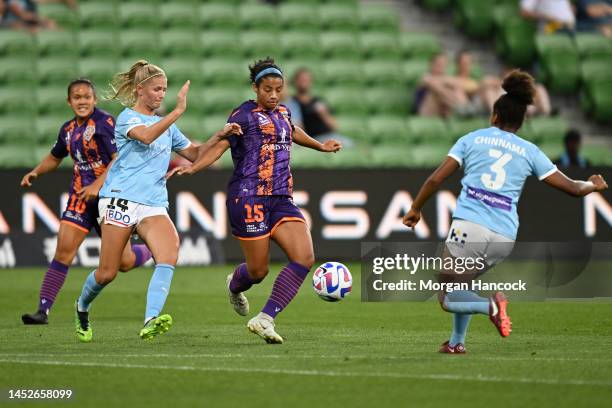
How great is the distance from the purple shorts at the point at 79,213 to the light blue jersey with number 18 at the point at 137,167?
55.2 inches

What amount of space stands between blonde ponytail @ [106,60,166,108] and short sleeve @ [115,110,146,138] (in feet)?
0.86

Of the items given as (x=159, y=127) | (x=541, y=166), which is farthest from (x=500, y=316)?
(x=159, y=127)

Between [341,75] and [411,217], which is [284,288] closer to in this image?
[411,217]

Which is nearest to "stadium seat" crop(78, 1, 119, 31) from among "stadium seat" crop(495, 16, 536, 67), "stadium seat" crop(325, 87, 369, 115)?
"stadium seat" crop(325, 87, 369, 115)

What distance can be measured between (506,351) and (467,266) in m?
0.84

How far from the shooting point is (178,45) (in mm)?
21047

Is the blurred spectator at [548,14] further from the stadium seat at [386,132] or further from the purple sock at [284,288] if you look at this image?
the purple sock at [284,288]

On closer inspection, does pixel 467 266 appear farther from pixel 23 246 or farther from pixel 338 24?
pixel 338 24

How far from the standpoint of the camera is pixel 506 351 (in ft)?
29.7

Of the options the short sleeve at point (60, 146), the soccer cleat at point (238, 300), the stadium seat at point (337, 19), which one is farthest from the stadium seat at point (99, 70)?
the soccer cleat at point (238, 300)

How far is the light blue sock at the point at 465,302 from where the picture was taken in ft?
27.8

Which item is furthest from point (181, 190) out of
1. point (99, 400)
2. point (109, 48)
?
point (99, 400)

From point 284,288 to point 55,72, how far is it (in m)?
11.7

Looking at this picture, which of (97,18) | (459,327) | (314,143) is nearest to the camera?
(459,327)
